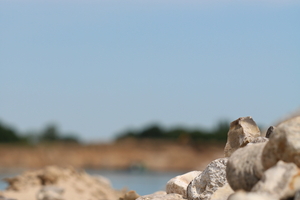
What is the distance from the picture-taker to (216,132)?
54.8 metres

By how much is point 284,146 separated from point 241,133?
1385 millimetres

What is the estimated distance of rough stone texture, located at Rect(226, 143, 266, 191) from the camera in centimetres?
343

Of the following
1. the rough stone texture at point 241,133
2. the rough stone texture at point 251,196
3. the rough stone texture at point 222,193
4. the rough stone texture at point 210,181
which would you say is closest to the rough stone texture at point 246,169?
Answer: the rough stone texture at point 251,196

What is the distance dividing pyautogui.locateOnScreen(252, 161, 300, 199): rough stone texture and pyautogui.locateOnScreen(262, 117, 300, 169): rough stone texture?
9 centimetres

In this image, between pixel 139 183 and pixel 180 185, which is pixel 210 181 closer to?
pixel 180 185

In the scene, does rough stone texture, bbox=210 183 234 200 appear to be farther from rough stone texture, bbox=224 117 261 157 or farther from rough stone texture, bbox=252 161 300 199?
rough stone texture, bbox=252 161 300 199

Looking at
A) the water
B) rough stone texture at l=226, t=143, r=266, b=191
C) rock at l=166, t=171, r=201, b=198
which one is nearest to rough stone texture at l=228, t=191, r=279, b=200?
rough stone texture at l=226, t=143, r=266, b=191

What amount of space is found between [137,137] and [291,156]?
176 ft

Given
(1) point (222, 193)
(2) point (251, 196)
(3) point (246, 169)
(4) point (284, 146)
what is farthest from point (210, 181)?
(2) point (251, 196)

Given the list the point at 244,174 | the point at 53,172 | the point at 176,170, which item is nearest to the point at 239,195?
the point at 244,174

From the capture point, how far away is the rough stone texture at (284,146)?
10.8 feet

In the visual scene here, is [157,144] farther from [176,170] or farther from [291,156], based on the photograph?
[291,156]

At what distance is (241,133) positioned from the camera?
4719 millimetres

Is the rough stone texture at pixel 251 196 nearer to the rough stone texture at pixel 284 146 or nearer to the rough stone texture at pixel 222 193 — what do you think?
the rough stone texture at pixel 284 146
